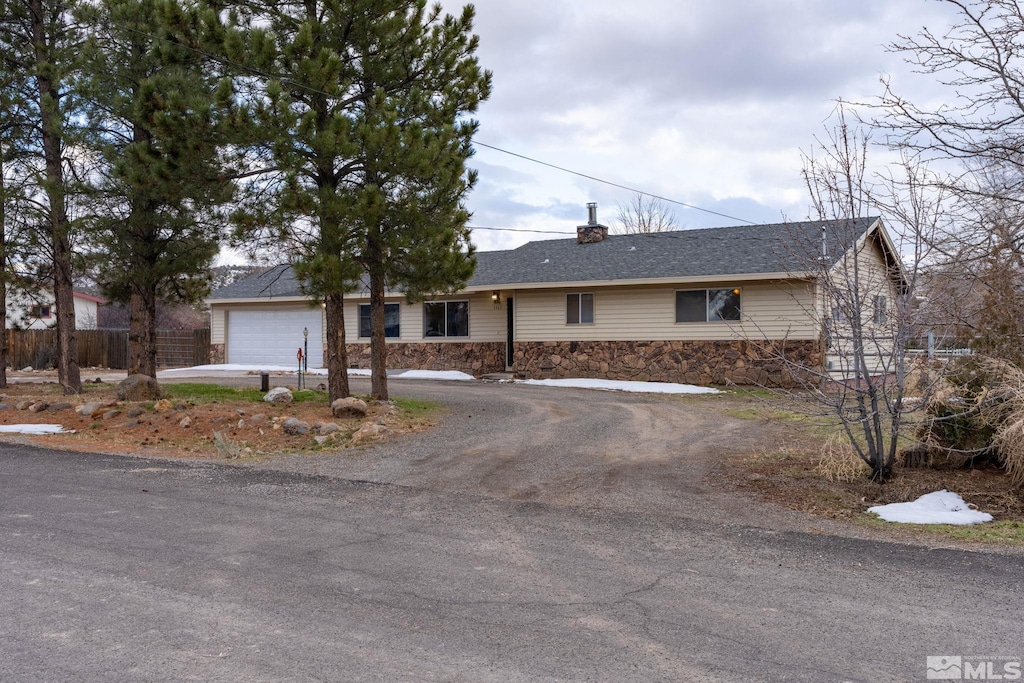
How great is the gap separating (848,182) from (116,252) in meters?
12.4

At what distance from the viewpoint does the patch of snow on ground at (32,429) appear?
1216cm

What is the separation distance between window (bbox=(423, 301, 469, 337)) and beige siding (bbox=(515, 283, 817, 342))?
2.21 m

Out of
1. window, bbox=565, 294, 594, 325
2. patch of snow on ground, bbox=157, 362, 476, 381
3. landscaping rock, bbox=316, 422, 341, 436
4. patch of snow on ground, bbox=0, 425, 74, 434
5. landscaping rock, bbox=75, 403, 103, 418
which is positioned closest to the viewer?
landscaping rock, bbox=316, 422, 341, 436

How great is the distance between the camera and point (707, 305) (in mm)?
19734

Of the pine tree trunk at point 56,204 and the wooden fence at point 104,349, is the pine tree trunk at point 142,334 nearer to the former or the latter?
the pine tree trunk at point 56,204

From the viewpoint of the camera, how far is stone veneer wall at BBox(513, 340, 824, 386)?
61.7ft

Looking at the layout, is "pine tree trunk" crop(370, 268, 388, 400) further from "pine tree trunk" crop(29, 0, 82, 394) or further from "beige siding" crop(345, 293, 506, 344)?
"beige siding" crop(345, 293, 506, 344)

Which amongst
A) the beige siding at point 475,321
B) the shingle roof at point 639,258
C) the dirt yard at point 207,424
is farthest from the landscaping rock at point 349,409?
the beige siding at point 475,321

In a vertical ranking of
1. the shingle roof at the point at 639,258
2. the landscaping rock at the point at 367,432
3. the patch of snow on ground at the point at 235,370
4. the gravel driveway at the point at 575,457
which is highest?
the shingle roof at the point at 639,258

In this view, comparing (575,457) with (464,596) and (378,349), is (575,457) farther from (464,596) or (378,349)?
(378,349)

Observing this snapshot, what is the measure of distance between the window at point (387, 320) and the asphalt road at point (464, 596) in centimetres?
1749

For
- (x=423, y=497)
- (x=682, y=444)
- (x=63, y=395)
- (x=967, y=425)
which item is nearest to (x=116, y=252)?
(x=63, y=395)

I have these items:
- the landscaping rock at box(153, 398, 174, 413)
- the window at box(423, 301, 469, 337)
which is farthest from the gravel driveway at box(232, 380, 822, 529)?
the window at box(423, 301, 469, 337)

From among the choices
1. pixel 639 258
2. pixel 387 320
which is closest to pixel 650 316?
pixel 639 258
